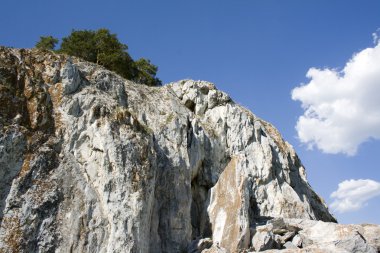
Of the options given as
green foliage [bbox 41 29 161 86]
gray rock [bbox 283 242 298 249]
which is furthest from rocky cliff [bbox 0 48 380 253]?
green foliage [bbox 41 29 161 86]

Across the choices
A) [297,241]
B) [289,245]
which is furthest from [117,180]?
[297,241]

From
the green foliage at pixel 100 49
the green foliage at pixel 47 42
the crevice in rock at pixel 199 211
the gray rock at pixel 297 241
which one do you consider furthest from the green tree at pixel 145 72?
the gray rock at pixel 297 241

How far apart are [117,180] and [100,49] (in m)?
25.6

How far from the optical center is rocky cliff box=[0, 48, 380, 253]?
19.4 meters

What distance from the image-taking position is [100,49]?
1715 inches

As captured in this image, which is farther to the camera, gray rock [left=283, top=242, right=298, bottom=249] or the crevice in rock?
the crevice in rock

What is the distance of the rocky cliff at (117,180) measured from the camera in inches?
765

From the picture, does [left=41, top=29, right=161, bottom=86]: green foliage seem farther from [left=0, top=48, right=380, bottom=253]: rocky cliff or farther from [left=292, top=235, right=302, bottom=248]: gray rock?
[left=292, top=235, right=302, bottom=248]: gray rock

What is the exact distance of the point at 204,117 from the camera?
3669cm

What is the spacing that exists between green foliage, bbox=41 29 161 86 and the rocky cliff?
1047 cm

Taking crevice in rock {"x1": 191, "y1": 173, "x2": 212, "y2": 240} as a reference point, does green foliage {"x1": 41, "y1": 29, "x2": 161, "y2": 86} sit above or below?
above

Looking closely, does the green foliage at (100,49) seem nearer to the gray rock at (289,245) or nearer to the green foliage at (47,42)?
the green foliage at (47,42)

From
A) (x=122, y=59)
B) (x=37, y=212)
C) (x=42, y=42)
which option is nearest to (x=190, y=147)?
(x=37, y=212)

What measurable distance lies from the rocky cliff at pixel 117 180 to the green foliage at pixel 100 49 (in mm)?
10469
